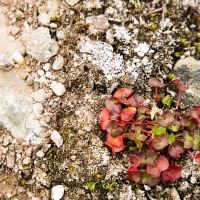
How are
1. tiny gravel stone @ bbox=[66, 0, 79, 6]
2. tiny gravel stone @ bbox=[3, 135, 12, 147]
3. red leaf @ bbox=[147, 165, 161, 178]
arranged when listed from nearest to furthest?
red leaf @ bbox=[147, 165, 161, 178] → tiny gravel stone @ bbox=[3, 135, 12, 147] → tiny gravel stone @ bbox=[66, 0, 79, 6]

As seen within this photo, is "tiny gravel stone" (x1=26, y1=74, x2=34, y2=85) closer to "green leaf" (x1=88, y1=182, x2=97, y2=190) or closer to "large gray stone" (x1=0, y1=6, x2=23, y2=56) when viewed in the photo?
"large gray stone" (x1=0, y1=6, x2=23, y2=56)

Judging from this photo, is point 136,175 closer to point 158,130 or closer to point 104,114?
point 158,130

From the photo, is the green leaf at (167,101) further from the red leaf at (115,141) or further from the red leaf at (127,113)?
the red leaf at (115,141)

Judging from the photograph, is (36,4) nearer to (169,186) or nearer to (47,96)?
(47,96)

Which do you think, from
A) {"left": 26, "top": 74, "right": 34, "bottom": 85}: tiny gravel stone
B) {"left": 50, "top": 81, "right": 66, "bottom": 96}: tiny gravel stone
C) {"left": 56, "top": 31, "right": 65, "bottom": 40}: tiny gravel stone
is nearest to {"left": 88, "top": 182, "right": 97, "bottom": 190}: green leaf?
{"left": 50, "top": 81, "right": 66, "bottom": 96}: tiny gravel stone

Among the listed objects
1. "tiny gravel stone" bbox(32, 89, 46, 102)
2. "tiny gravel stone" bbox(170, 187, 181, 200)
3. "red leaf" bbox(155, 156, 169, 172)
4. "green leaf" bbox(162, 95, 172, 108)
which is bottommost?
"tiny gravel stone" bbox(170, 187, 181, 200)

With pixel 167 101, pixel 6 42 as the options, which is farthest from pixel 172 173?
pixel 6 42

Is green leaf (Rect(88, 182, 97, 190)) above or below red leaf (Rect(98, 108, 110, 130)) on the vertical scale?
below
